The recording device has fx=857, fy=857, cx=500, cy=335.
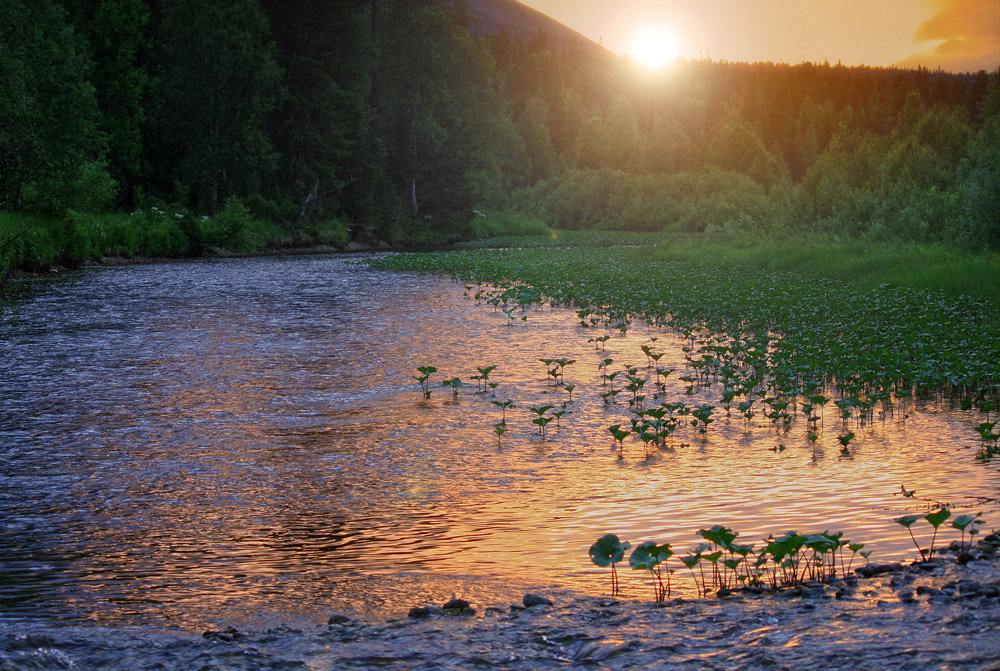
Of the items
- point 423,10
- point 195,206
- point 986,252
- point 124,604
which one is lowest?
point 124,604

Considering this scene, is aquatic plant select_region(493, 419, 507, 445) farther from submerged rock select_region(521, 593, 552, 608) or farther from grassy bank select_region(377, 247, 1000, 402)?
submerged rock select_region(521, 593, 552, 608)

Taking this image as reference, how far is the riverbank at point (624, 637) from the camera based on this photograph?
4.34 metres

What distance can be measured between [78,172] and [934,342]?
33.4 meters

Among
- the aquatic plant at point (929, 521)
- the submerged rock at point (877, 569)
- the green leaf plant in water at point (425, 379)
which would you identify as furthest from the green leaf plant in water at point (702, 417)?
the submerged rock at point (877, 569)

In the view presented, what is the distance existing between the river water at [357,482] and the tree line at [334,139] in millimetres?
19627

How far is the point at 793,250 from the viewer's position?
32.5 m

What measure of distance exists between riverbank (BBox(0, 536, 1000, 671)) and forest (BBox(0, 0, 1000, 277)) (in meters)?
24.0

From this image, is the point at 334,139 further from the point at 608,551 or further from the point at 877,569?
Result: the point at 877,569

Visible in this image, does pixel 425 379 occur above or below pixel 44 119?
below

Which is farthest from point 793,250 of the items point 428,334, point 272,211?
point 272,211

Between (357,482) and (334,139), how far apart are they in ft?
171

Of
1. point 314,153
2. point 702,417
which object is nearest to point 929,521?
point 702,417

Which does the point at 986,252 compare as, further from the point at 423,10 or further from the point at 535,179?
the point at 535,179

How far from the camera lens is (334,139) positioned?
5738 cm
